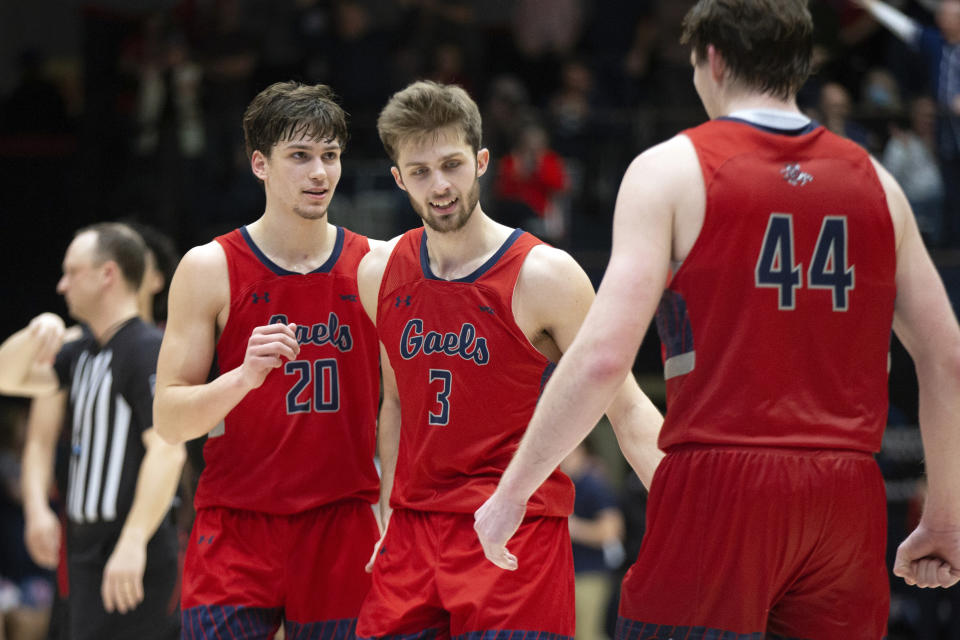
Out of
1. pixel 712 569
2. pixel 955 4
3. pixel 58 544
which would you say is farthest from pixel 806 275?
pixel 955 4

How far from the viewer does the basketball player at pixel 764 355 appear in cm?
306

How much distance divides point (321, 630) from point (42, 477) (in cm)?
271

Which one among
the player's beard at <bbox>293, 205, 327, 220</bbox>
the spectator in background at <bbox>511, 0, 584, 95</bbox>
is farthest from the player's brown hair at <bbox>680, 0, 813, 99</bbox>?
the spectator in background at <bbox>511, 0, 584, 95</bbox>

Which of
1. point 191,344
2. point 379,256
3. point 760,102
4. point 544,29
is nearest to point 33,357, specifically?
point 191,344

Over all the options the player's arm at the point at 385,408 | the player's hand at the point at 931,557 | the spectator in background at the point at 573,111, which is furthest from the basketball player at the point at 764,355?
the spectator in background at the point at 573,111

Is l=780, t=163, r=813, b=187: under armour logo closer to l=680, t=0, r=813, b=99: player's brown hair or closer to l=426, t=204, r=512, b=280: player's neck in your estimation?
l=680, t=0, r=813, b=99: player's brown hair

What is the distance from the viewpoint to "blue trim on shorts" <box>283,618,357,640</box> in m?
4.20

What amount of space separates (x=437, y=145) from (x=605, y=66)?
27.2ft

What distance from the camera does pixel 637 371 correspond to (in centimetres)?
1029

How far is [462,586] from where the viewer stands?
3.76 meters

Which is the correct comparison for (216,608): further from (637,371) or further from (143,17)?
(143,17)

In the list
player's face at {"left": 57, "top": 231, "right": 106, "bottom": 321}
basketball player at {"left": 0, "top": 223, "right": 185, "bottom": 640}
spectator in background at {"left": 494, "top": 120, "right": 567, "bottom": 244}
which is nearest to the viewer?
basketball player at {"left": 0, "top": 223, "right": 185, "bottom": 640}

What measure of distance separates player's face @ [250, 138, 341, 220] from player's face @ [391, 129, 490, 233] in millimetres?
428

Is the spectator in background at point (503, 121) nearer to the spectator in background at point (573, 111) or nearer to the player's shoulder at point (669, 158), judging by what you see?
the spectator in background at point (573, 111)
